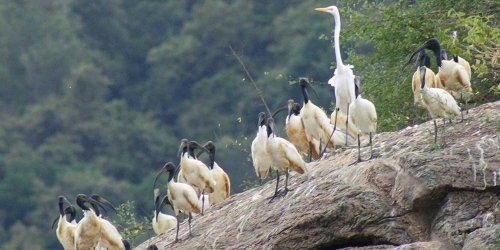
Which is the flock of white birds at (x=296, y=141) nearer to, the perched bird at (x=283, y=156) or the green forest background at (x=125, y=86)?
the perched bird at (x=283, y=156)

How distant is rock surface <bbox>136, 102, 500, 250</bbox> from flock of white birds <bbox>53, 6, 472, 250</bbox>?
470mm

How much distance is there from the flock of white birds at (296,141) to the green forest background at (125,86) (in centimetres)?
1990

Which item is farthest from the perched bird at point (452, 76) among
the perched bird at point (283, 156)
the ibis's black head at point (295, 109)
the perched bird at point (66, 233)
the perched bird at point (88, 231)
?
the perched bird at point (66, 233)

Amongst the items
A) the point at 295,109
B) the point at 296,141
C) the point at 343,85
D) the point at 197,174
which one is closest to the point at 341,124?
the point at 296,141

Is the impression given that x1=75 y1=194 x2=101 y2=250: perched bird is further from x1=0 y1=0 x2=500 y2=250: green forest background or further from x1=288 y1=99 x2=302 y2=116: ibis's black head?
x1=0 y1=0 x2=500 y2=250: green forest background

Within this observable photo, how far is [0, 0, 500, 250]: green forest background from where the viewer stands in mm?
46750

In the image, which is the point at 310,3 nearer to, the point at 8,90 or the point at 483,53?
the point at 8,90

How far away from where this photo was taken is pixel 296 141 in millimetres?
19109

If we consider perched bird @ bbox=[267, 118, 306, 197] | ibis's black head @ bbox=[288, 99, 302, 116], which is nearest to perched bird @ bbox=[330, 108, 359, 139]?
ibis's black head @ bbox=[288, 99, 302, 116]

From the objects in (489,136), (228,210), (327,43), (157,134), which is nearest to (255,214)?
(228,210)

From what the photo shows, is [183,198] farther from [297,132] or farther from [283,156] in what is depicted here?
[297,132]

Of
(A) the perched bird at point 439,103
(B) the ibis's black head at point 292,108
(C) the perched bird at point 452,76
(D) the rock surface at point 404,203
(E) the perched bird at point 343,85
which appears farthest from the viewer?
(B) the ibis's black head at point 292,108

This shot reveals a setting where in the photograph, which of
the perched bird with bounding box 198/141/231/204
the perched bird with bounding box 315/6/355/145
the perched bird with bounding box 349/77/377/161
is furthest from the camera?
the perched bird with bounding box 198/141/231/204

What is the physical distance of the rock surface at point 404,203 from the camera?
45.3 feet
